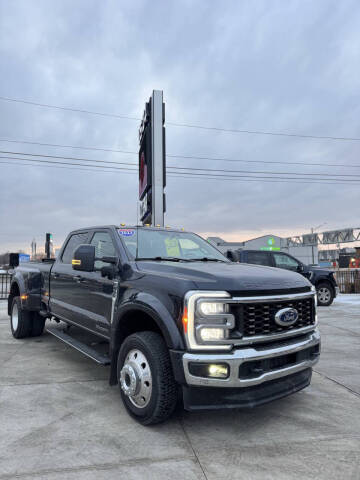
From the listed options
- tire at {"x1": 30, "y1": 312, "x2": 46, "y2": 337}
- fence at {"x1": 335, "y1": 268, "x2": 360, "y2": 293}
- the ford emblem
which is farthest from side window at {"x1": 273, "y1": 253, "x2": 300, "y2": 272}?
the ford emblem

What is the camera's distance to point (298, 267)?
10.9m

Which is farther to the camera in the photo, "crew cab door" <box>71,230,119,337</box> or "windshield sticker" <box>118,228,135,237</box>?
"windshield sticker" <box>118,228,135,237</box>

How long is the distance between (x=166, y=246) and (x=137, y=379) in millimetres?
1684

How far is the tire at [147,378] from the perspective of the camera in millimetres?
2789

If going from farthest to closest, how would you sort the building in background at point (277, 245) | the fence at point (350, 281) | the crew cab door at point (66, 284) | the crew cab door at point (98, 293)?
the building in background at point (277, 245)
the fence at point (350, 281)
the crew cab door at point (66, 284)
the crew cab door at point (98, 293)

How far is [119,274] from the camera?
3.57m

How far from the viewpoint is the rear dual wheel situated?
629cm

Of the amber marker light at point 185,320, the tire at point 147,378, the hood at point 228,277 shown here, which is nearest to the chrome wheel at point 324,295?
the hood at point 228,277

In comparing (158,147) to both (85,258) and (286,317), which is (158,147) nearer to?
(85,258)

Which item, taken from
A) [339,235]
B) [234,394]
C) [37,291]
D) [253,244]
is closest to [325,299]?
[37,291]

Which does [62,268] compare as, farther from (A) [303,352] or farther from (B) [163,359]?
(A) [303,352]

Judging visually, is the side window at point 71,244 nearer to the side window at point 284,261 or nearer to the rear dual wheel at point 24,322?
the rear dual wheel at point 24,322

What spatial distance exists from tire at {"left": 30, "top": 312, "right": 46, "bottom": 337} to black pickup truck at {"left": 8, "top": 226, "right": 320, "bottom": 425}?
9.46ft

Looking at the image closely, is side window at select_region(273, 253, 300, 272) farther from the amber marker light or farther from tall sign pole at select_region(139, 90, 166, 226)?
the amber marker light
